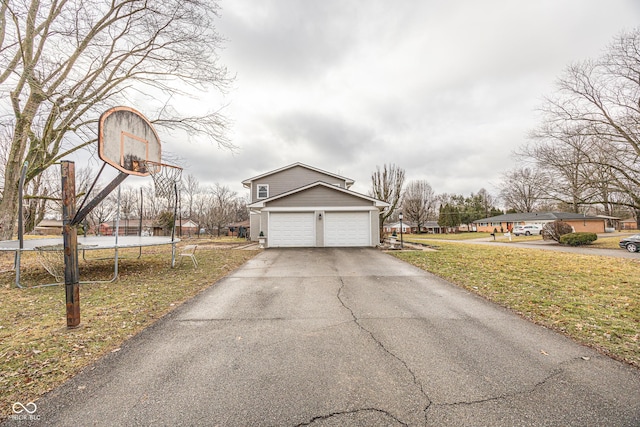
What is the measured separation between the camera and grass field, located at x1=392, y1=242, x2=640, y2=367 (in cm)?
381

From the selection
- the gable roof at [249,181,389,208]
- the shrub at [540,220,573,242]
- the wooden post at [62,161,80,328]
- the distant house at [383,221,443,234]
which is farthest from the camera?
the distant house at [383,221,443,234]

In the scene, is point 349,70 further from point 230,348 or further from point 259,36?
point 230,348

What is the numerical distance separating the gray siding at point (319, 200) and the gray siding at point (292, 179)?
19.3 feet

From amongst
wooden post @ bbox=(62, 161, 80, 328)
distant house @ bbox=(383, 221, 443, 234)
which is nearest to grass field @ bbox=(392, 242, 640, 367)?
wooden post @ bbox=(62, 161, 80, 328)

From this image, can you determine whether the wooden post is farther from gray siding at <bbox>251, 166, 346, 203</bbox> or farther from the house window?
the house window

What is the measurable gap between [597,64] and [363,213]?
1707 centimetres

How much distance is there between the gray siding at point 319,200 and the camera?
16344mm

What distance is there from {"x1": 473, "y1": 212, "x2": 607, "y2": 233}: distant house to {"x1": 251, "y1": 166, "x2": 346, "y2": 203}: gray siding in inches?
1240

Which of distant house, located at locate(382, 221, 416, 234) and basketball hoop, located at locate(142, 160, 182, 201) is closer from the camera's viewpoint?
basketball hoop, located at locate(142, 160, 182, 201)

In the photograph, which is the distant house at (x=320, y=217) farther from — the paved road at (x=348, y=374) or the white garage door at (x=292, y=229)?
the paved road at (x=348, y=374)

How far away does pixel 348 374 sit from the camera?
2.83 meters

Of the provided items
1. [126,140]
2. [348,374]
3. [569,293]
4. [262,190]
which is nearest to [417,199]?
[262,190]

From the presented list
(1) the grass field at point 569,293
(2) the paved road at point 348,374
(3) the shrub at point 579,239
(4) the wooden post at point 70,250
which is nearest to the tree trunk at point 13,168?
(4) the wooden post at point 70,250

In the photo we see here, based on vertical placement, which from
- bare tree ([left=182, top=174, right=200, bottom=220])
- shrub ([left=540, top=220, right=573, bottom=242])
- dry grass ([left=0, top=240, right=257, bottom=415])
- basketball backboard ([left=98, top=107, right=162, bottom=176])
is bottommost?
dry grass ([left=0, top=240, right=257, bottom=415])
